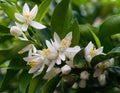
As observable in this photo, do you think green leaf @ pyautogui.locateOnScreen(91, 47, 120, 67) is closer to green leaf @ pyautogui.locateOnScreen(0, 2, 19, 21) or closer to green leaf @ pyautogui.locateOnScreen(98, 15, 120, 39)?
green leaf @ pyautogui.locateOnScreen(98, 15, 120, 39)

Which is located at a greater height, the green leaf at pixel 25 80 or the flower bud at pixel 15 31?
the flower bud at pixel 15 31

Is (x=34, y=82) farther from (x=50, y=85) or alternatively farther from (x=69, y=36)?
(x=69, y=36)

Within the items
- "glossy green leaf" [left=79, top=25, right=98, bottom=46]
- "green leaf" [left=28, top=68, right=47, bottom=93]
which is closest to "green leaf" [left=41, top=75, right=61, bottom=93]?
"green leaf" [left=28, top=68, right=47, bottom=93]

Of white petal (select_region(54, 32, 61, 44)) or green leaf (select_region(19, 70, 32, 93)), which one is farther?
green leaf (select_region(19, 70, 32, 93))

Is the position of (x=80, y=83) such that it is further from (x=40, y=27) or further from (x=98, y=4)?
(x=98, y=4)

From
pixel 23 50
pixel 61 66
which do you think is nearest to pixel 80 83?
pixel 61 66

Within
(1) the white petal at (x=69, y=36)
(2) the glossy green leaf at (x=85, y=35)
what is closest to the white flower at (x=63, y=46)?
→ (1) the white petal at (x=69, y=36)

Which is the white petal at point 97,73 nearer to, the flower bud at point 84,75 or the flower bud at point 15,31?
the flower bud at point 84,75

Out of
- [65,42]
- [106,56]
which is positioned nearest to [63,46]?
[65,42]
